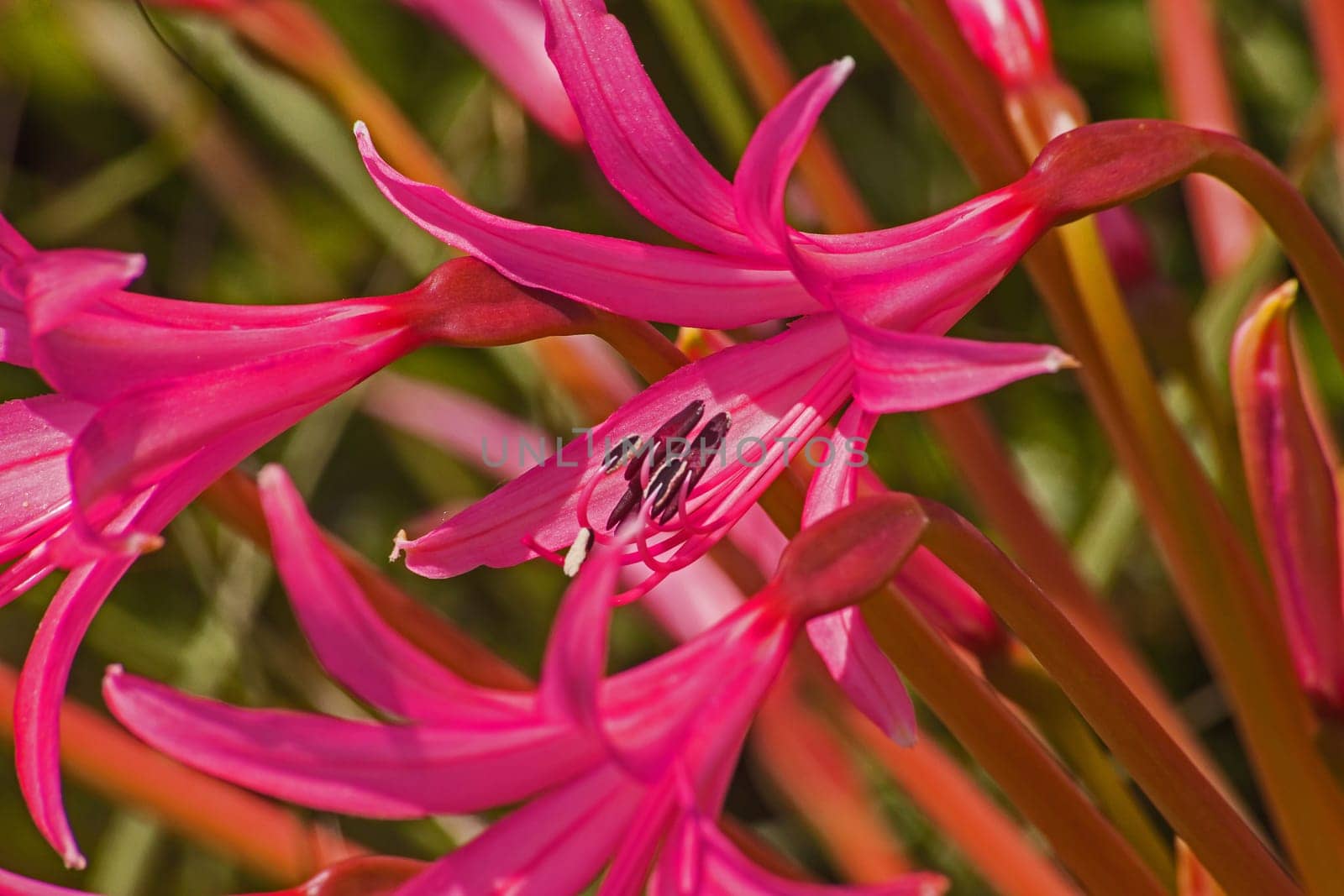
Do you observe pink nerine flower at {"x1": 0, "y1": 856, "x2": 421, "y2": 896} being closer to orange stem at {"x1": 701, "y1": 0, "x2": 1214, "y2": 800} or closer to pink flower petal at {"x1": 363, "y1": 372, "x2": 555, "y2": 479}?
orange stem at {"x1": 701, "y1": 0, "x2": 1214, "y2": 800}

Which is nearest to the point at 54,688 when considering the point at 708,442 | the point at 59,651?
the point at 59,651

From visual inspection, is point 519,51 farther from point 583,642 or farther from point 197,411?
point 583,642

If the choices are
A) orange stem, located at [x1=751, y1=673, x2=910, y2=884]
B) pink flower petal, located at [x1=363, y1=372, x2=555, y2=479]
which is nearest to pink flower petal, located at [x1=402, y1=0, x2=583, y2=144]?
pink flower petal, located at [x1=363, y1=372, x2=555, y2=479]

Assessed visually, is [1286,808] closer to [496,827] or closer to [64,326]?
[496,827]

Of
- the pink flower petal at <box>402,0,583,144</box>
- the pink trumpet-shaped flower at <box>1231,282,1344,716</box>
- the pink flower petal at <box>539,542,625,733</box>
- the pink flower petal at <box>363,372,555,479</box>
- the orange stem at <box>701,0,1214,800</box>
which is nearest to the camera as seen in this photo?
the pink flower petal at <box>539,542,625,733</box>

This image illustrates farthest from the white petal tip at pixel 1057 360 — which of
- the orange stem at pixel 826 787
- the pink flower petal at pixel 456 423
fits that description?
the pink flower petal at pixel 456 423

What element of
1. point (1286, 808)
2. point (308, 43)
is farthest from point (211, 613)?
point (1286, 808)
